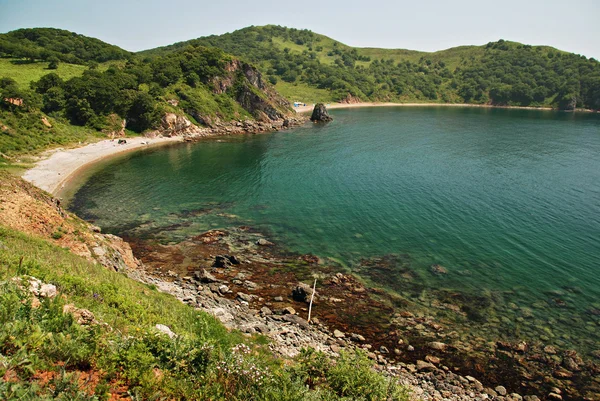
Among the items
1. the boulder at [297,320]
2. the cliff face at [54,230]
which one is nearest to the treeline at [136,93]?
the cliff face at [54,230]

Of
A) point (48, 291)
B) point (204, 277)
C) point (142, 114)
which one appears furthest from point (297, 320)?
point (142, 114)

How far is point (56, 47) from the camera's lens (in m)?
142

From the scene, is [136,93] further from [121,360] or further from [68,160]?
[121,360]

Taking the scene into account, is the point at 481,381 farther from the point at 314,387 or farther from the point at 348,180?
the point at 348,180

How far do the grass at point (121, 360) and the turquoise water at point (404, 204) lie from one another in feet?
72.1

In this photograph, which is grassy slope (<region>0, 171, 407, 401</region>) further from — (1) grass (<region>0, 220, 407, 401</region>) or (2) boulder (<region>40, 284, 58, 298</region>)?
(2) boulder (<region>40, 284, 58, 298</region>)

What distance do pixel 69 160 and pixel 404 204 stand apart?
7106 centimetres

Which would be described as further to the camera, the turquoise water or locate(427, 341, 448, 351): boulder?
the turquoise water

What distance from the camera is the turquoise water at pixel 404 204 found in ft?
126

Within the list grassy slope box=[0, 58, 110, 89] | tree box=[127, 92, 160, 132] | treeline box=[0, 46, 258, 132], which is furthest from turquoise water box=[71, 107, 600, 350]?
grassy slope box=[0, 58, 110, 89]

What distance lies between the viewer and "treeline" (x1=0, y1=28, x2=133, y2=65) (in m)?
123

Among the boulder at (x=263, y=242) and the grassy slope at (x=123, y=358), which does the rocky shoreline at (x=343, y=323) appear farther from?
the grassy slope at (x=123, y=358)

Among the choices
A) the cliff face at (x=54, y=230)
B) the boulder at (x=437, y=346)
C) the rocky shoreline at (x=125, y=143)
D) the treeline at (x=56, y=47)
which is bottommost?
the boulder at (x=437, y=346)

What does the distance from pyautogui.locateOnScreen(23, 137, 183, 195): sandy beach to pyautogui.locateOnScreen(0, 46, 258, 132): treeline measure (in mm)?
9639
